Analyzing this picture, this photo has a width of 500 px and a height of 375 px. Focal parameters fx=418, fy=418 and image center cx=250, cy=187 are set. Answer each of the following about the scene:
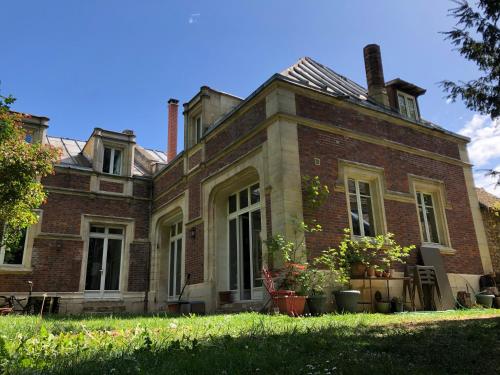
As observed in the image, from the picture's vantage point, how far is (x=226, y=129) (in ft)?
37.7

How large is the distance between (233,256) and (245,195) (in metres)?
1.67

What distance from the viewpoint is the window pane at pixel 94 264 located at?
14.6 metres

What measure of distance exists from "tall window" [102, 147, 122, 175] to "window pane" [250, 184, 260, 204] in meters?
7.55

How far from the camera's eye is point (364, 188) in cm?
1069

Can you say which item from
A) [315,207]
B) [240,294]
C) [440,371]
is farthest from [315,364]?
[240,294]

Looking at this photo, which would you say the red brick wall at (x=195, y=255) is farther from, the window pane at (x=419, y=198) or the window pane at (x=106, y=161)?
the window pane at (x=419, y=198)

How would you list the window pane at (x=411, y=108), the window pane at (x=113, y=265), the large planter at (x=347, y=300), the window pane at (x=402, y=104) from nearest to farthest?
→ 1. the large planter at (x=347, y=300)
2. the window pane at (x=402, y=104)
3. the window pane at (x=411, y=108)
4. the window pane at (x=113, y=265)

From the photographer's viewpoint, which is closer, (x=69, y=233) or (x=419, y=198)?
(x=419, y=198)

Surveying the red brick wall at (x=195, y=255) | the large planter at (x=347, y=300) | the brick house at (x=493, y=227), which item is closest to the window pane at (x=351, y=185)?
the large planter at (x=347, y=300)

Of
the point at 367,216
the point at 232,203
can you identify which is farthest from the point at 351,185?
the point at 232,203

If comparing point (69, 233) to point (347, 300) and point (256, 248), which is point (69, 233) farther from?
point (347, 300)

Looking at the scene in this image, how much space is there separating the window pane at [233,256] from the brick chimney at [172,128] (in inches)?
287

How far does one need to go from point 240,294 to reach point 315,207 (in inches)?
125

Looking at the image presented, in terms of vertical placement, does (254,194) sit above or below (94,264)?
above
